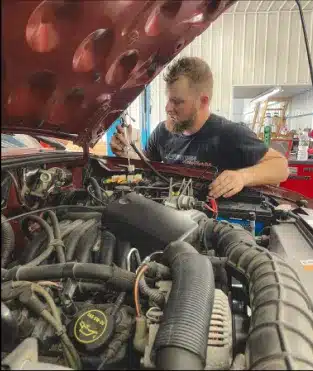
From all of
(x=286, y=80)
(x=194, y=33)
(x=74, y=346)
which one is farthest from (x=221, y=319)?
(x=286, y=80)

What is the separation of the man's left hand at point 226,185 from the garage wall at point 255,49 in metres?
4.07

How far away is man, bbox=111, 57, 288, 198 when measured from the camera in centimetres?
188

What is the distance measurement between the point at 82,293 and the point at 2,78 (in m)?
0.54

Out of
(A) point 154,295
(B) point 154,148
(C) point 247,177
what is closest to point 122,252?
(A) point 154,295

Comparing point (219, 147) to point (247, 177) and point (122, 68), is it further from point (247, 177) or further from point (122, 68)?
point (122, 68)

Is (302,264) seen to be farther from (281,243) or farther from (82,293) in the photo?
(82,293)

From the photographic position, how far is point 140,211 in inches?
32.0

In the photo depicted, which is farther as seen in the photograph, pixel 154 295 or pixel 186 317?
pixel 154 295

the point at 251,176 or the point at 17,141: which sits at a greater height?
the point at 17,141

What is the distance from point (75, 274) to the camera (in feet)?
1.98

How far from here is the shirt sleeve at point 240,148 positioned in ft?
6.35

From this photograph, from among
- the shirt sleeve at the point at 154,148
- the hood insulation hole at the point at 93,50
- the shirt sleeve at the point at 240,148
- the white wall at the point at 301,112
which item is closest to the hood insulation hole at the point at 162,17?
the hood insulation hole at the point at 93,50

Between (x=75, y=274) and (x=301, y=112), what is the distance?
602cm

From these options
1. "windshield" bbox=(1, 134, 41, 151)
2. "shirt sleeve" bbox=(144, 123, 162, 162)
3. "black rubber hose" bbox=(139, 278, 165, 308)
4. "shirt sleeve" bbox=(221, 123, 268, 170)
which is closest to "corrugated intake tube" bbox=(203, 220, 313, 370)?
"black rubber hose" bbox=(139, 278, 165, 308)
